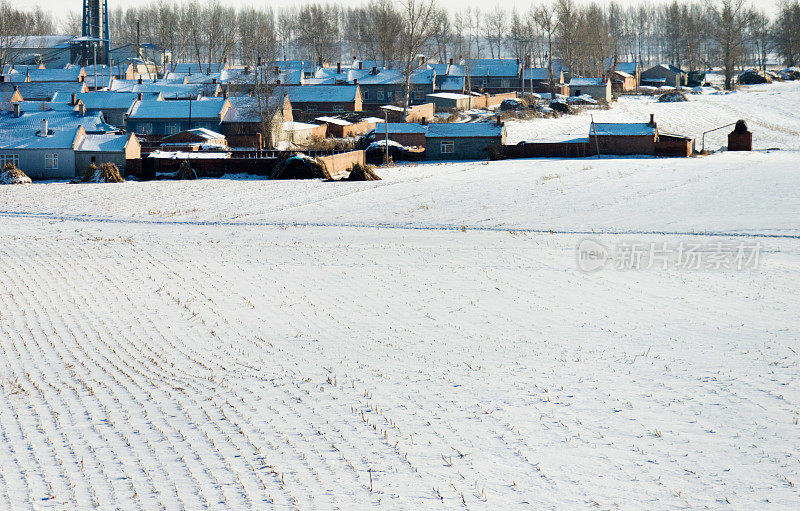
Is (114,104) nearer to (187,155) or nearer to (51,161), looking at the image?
(51,161)

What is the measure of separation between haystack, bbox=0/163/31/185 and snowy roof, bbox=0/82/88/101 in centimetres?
2853

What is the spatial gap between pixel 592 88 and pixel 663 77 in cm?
2343

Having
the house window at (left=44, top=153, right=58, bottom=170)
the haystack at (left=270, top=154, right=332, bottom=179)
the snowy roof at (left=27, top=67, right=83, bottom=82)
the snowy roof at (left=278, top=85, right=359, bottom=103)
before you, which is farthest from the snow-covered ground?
the snowy roof at (left=27, top=67, right=83, bottom=82)

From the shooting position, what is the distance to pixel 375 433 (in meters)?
9.86

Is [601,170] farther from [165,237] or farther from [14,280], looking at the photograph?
[14,280]

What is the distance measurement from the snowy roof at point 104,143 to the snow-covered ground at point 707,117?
23062mm

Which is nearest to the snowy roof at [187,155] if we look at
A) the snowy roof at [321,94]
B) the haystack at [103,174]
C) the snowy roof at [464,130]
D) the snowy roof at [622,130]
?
the haystack at [103,174]

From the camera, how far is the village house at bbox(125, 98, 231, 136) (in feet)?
194

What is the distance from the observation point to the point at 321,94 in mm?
71125

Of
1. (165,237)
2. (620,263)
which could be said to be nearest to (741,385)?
(620,263)

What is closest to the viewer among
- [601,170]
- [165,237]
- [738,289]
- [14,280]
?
[738,289]

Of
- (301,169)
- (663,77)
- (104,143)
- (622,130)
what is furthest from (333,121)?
(663,77)

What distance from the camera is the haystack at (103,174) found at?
138 feet

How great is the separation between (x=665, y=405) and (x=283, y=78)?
240ft
